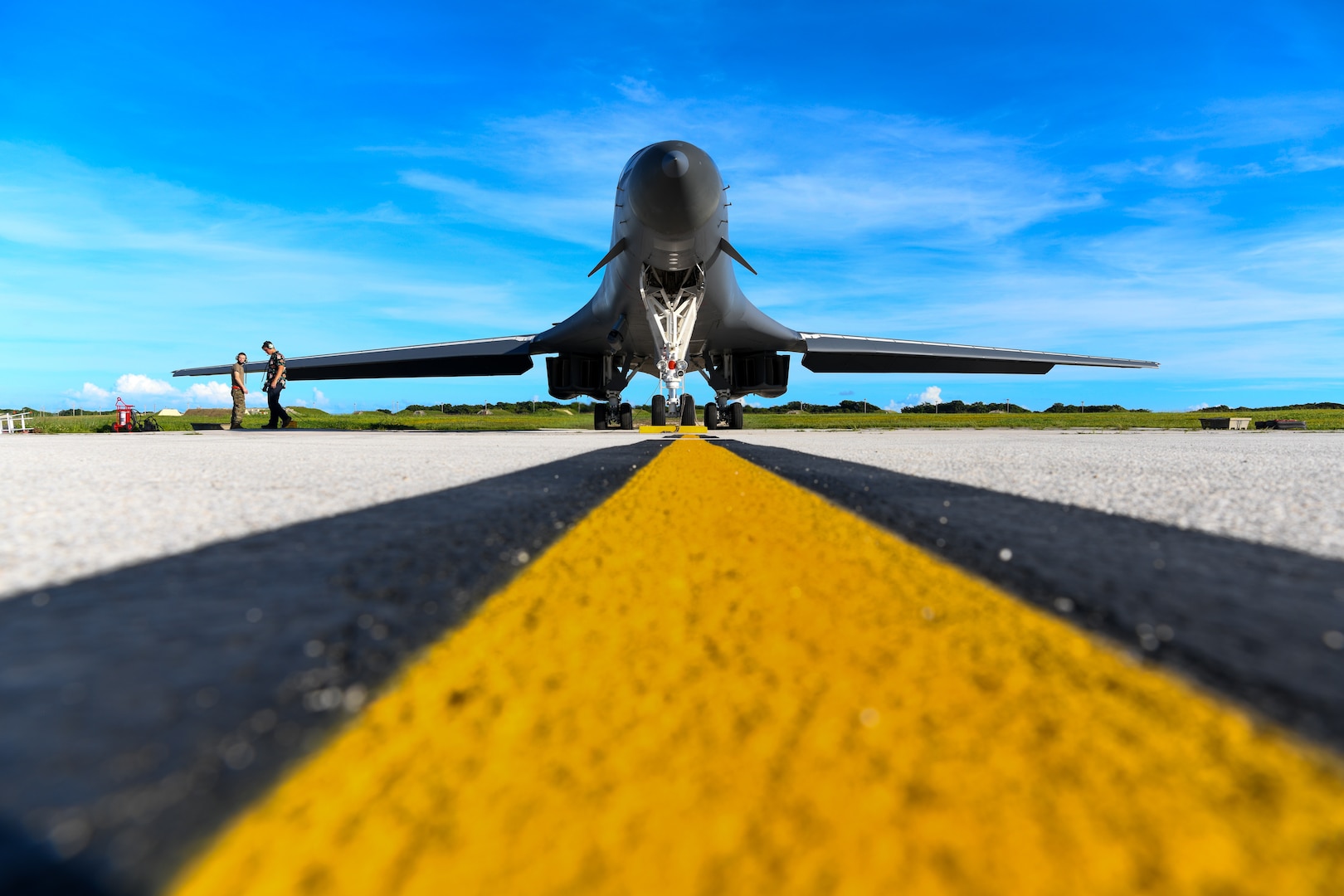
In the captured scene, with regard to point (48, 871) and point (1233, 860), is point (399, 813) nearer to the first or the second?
point (48, 871)

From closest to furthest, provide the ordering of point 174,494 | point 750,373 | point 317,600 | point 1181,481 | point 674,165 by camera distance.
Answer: point 317,600 < point 174,494 < point 1181,481 < point 674,165 < point 750,373

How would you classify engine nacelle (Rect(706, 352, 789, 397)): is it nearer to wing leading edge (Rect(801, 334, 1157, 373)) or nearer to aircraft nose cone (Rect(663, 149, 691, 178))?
wing leading edge (Rect(801, 334, 1157, 373))

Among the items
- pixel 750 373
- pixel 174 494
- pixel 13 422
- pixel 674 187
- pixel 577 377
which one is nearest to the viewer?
pixel 174 494

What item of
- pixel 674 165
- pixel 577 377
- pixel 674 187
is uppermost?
pixel 674 165

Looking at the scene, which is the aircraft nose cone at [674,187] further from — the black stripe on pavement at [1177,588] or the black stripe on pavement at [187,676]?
the black stripe on pavement at [187,676]

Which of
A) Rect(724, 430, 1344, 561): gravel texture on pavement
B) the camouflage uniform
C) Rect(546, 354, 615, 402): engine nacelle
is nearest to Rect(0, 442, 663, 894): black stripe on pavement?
Rect(724, 430, 1344, 561): gravel texture on pavement

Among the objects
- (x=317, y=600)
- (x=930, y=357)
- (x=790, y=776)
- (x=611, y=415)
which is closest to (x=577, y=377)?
(x=611, y=415)

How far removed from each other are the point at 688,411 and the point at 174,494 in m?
12.2

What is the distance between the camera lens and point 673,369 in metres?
13.6

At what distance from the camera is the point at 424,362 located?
20750 millimetres

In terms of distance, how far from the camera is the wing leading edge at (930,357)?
21.2 meters

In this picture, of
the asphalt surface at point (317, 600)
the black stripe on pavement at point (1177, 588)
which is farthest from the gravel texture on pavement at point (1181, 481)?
the black stripe on pavement at point (1177, 588)

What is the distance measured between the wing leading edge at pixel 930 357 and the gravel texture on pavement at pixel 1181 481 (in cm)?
1410

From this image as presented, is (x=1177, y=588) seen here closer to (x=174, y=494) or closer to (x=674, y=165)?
(x=174, y=494)
